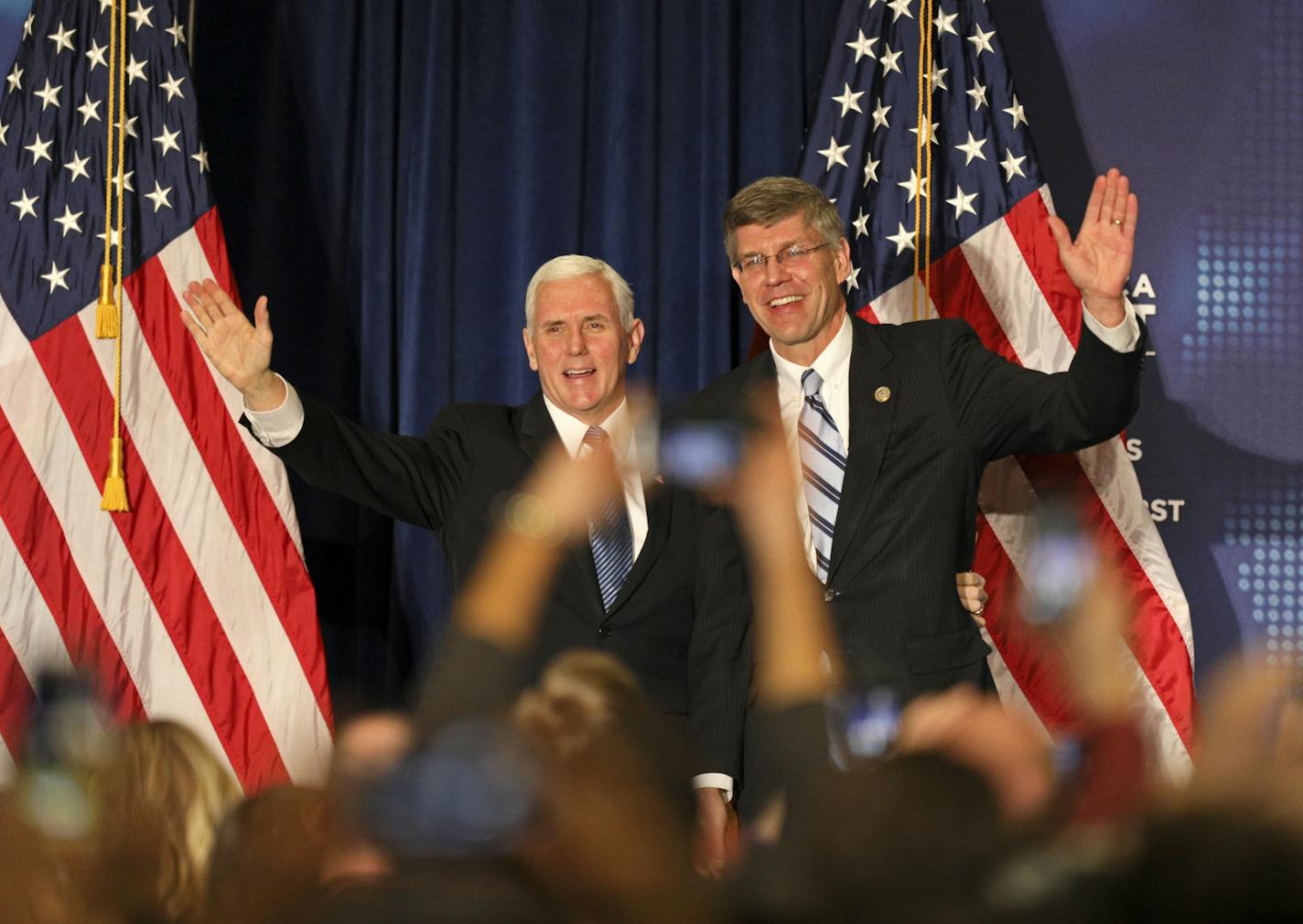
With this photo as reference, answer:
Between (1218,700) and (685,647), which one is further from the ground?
(1218,700)

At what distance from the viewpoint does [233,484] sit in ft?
11.9

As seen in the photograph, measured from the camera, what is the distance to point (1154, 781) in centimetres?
77

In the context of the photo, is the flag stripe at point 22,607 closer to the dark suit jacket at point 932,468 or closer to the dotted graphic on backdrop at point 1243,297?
the dark suit jacket at point 932,468

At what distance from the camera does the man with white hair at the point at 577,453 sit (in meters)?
2.89

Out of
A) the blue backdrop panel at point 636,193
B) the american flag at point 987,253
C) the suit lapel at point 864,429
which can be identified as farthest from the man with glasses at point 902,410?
the blue backdrop panel at point 636,193

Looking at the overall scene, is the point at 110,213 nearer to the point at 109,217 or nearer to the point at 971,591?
the point at 109,217

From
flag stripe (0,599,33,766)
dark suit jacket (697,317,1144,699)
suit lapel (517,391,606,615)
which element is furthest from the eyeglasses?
flag stripe (0,599,33,766)

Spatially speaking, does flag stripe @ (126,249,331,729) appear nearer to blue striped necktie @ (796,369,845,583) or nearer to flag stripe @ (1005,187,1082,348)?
blue striped necktie @ (796,369,845,583)

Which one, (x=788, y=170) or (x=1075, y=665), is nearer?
(x=1075, y=665)

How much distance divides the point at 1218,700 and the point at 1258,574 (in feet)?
10.8

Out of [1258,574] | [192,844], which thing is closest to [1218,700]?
[192,844]

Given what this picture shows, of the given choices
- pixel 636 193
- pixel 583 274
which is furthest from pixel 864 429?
pixel 636 193

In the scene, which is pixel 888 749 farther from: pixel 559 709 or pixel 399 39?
pixel 399 39

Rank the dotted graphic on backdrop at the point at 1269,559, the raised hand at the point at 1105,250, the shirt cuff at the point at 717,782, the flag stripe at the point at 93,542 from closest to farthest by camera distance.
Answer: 1. the raised hand at the point at 1105,250
2. the shirt cuff at the point at 717,782
3. the flag stripe at the point at 93,542
4. the dotted graphic on backdrop at the point at 1269,559
